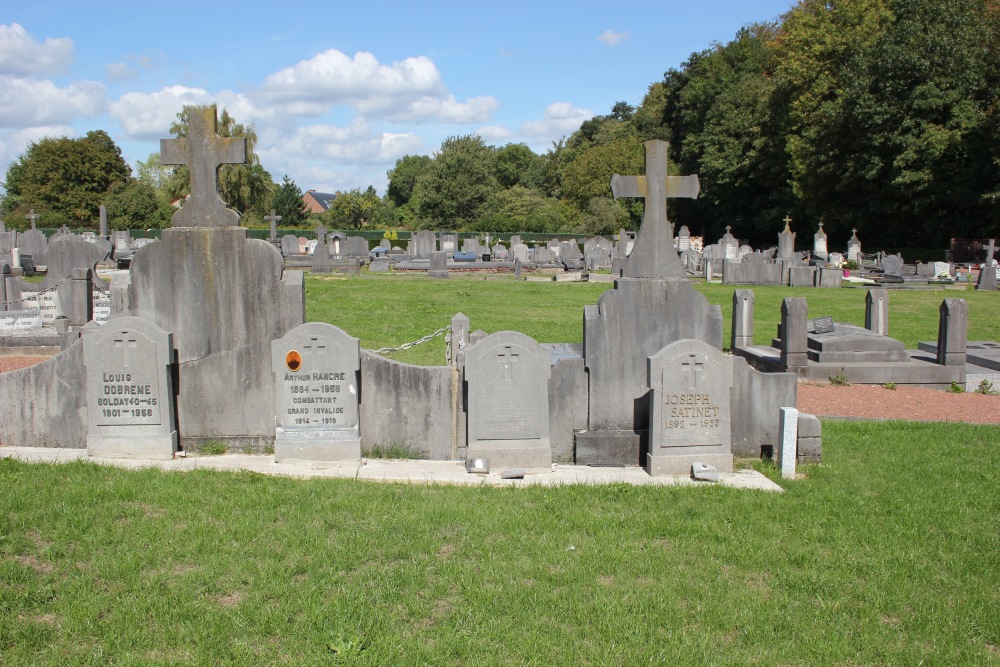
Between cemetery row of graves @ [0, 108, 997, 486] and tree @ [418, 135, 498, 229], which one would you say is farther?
tree @ [418, 135, 498, 229]

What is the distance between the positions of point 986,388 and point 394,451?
10.1 meters

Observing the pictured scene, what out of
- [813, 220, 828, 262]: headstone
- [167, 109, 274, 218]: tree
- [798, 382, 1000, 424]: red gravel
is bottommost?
[798, 382, 1000, 424]: red gravel

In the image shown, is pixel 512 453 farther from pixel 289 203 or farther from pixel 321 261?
pixel 289 203

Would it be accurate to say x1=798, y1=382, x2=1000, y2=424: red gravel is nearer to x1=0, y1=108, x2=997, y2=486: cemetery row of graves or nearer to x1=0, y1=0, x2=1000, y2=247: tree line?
x1=0, y1=108, x2=997, y2=486: cemetery row of graves

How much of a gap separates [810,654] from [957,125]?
1686 inches

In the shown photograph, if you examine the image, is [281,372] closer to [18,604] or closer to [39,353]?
[18,604]

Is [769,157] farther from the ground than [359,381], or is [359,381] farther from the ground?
[769,157]

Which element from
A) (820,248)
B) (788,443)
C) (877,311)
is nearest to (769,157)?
(820,248)

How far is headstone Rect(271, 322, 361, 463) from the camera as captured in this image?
742 cm

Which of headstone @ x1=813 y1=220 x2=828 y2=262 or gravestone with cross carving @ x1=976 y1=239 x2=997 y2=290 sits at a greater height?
headstone @ x1=813 y1=220 x2=828 y2=262

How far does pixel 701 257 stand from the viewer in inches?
1527

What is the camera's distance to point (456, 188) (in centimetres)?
7325

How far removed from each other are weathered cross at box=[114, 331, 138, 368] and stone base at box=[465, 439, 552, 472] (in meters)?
3.21

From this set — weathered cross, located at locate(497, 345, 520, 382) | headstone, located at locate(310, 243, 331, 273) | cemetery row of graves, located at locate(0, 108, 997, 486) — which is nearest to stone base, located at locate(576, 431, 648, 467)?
cemetery row of graves, located at locate(0, 108, 997, 486)
